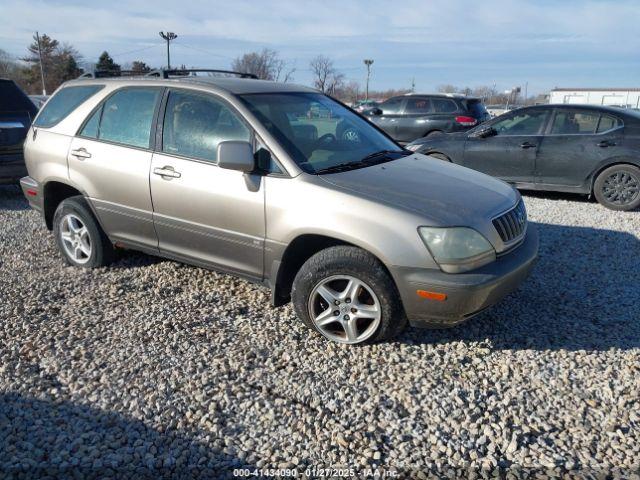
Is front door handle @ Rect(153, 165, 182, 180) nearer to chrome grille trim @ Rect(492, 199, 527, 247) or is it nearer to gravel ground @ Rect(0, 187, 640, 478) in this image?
gravel ground @ Rect(0, 187, 640, 478)

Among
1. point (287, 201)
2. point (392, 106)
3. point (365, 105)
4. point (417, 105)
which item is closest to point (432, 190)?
point (287, 201)

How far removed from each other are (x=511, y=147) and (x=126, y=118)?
603 cm

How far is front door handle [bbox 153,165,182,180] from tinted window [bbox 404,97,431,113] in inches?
410

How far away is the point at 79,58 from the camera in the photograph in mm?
62469

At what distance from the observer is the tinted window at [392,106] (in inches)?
540

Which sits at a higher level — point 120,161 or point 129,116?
point 129,116

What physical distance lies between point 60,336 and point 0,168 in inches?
182

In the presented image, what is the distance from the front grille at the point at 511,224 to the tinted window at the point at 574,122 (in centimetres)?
472

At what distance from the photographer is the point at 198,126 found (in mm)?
4031

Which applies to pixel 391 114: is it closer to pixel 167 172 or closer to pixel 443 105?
pixel 443 105

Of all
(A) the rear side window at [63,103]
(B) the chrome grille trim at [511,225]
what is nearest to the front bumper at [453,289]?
(B) the chrome grille trim at [511,225]

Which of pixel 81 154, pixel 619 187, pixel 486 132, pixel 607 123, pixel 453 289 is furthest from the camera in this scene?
pixel 486 132

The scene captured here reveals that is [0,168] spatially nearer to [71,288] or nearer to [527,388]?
[71,288]

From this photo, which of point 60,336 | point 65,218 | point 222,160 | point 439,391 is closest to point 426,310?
point 439,391
